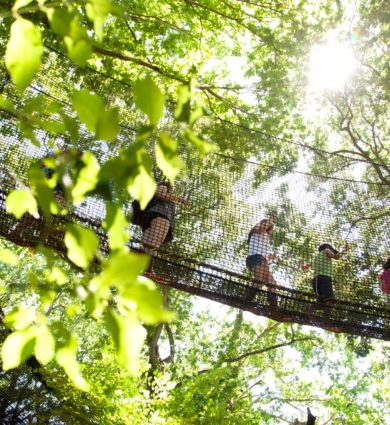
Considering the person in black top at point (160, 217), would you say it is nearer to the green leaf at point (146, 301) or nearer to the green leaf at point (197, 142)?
the green leaf at point (197, 142)

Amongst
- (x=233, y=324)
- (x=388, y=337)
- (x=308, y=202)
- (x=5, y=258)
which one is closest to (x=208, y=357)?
(x=233, y=324)

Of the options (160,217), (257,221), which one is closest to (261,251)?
(257,221)

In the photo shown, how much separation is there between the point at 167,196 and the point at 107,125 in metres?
3.19

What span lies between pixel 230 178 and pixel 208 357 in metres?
5.85

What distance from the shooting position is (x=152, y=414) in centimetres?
505

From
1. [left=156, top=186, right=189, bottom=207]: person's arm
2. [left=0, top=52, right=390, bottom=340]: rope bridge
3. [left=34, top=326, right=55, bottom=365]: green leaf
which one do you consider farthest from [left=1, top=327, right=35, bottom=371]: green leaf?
[left=156, top=186, right=189, bottom=207]: person's arm

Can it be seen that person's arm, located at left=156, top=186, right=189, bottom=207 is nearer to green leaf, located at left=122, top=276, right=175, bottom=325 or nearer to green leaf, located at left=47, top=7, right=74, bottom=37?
green leaf, located at left=47, top=7, right=74, bottom=37

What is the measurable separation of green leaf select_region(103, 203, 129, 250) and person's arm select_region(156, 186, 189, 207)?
10.5 feet

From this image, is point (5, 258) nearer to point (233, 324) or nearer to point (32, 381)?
point (32, 381)

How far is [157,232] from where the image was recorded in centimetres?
361

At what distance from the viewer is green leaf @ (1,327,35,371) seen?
1.60 ft

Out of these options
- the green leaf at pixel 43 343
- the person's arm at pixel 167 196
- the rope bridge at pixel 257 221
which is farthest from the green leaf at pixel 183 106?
the person's arm at pixel 167 196

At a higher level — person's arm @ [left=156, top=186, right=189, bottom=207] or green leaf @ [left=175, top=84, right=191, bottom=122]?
person's arm @ [left=156, top=186, right=189, bottom=207]

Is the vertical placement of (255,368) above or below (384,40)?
below
